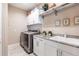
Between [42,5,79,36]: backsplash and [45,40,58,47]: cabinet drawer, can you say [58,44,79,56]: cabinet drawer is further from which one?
[42,5,79,36]: backsplash

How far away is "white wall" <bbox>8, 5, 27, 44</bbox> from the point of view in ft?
5.14

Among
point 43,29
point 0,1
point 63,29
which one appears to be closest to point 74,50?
point 63,29

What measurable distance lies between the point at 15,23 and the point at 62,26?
3.22 ft

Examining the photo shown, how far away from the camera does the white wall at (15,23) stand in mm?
1566

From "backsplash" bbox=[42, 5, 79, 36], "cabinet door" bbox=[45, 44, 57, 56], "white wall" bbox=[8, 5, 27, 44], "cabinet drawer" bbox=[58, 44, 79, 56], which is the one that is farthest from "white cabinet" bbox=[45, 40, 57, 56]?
"white wall" bbox=[8, 5, 27, 44]

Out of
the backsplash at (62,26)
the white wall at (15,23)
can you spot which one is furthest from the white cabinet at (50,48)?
the white wall at (15,23)

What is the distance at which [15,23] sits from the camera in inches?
63.9

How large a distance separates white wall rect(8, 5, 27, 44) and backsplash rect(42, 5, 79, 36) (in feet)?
2.59

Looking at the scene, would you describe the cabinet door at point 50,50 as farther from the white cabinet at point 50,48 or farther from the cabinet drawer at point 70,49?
the cabinet drawer at point 70,49

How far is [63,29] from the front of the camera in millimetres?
1902

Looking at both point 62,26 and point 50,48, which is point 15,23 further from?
point 62,26

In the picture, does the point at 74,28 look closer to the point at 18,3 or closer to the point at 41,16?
the point at 18,3

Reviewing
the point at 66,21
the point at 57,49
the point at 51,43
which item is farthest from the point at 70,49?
the point at 66,21

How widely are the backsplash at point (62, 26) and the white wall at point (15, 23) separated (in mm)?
789
